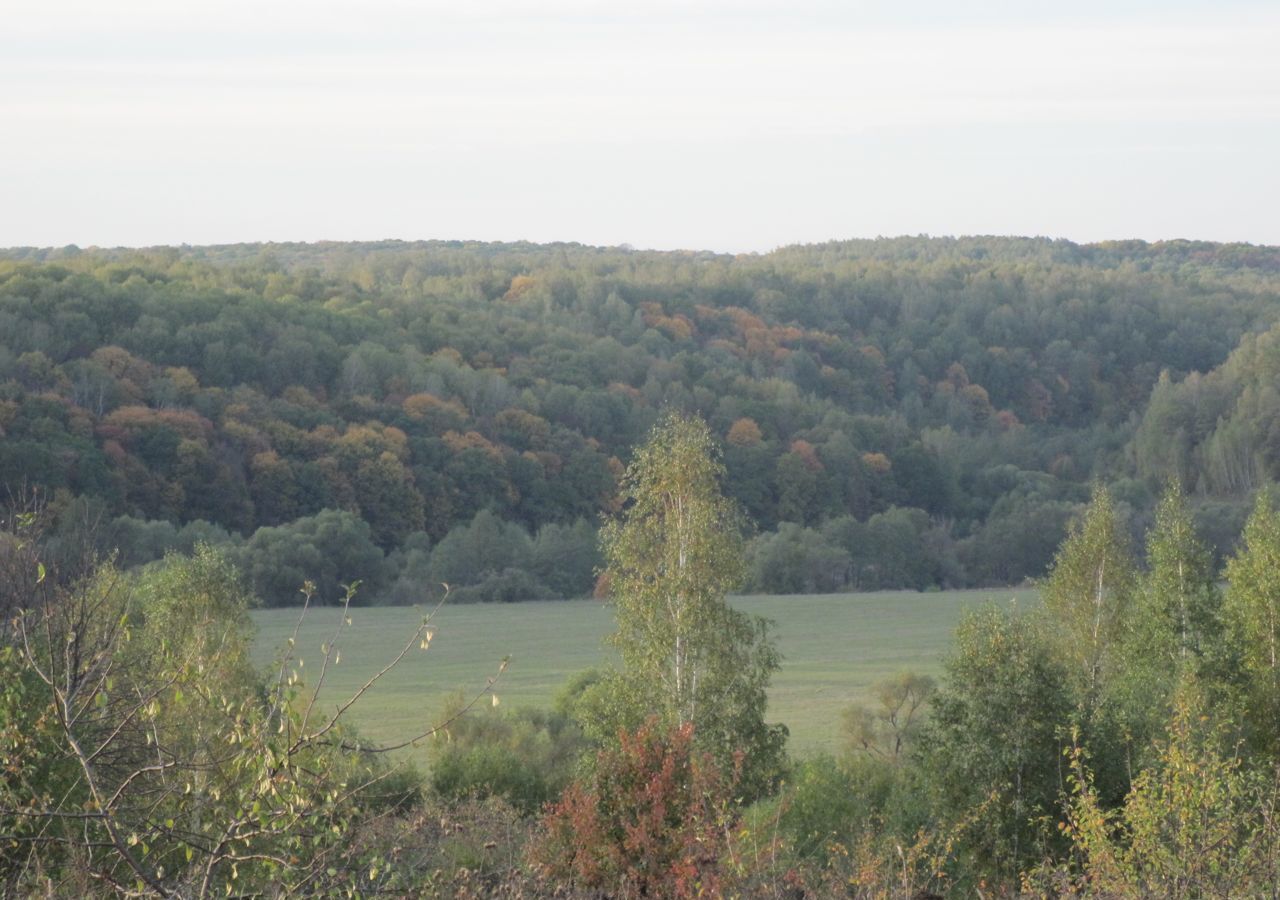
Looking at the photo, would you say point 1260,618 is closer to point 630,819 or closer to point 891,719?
point 891,719

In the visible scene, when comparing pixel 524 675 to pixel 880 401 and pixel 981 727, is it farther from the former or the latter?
pixel 880 401

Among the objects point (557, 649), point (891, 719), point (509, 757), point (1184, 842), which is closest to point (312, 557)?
point (557, 649)

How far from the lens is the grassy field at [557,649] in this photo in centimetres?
4994

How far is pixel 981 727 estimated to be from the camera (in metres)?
26.4

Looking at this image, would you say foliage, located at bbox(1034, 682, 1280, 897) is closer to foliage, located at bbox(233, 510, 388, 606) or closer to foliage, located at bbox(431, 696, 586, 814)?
foliage, located at bbox(431, 696, 586, 814)

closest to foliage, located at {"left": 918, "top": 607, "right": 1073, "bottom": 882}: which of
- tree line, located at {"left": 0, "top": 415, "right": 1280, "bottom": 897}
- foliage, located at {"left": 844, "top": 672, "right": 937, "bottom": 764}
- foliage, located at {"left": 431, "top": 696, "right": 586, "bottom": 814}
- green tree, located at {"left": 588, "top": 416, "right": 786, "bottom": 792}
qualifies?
tree line, located at {"left": 0, "top": 415, "right": 1280, "bottom": 897}

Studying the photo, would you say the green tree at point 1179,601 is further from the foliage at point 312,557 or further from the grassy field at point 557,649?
the foliage at point 312,557

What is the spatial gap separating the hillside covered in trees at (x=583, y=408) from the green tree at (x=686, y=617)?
23326 millimetres

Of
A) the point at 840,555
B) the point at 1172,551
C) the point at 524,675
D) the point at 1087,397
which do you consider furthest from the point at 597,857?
the point at 1087,397

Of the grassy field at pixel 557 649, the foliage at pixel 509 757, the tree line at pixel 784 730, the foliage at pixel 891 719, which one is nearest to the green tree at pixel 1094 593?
the tree line at pixel 784 730

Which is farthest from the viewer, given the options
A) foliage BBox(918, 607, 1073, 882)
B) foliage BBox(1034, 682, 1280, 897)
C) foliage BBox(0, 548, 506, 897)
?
foliage BBox(918, 607, 1073, 882)

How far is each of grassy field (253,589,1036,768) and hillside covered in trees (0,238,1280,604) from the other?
17.1 feet

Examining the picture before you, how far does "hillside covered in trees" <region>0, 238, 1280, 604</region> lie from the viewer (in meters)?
82.1

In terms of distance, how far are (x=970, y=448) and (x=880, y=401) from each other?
49.7 feet
